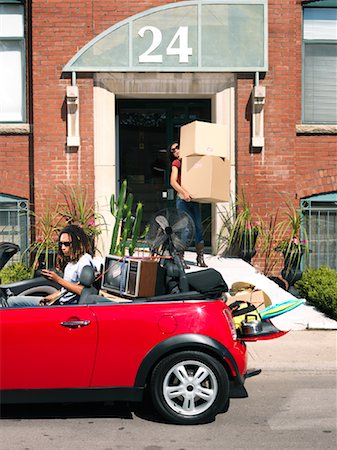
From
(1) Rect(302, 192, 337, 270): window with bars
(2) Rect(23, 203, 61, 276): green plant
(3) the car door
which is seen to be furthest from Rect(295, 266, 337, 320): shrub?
(3) the car door

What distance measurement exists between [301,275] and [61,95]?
201 inches

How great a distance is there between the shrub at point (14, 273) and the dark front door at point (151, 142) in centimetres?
274

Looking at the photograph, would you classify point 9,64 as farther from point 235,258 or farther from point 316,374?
point 316,374

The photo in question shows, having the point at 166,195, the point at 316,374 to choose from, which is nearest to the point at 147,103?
the point at 166,195

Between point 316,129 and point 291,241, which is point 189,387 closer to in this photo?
point 291,241

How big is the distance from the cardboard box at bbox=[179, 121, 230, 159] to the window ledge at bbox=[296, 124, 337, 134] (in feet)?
8.20

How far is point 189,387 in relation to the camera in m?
5.94

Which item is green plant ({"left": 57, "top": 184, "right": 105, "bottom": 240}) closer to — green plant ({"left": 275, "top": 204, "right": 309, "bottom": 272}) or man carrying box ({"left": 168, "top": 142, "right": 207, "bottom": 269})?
man carrying box ({"left": 168, "top": 142, "right": 207, "bottom": 269})

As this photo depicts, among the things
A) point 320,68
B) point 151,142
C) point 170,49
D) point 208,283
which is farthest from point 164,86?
point 208,283

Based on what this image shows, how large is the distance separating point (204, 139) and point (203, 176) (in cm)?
56

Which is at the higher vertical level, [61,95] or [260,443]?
[61,95]

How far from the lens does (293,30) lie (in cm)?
1291

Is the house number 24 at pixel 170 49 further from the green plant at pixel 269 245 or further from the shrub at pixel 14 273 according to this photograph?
the shrub at pixel 14 273

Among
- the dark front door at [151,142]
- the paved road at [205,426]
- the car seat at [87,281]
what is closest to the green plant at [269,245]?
the dark front door at [151,142]
